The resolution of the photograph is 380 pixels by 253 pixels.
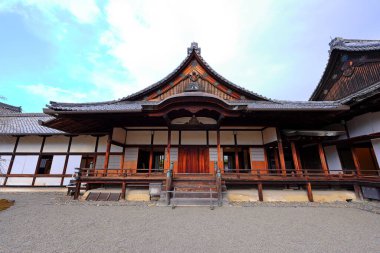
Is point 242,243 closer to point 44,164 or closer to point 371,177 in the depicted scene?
point 371,177

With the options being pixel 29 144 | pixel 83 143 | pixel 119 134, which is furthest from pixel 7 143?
pixel 119 134

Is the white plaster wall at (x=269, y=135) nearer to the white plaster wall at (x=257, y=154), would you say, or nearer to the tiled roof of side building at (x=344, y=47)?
the white plaster wall at (x=257, y=154)

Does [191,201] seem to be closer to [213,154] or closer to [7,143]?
[213,154]

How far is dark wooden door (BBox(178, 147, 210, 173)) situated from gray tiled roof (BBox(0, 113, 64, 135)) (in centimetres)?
893

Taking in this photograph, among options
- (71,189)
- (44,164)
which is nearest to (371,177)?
(71,189)

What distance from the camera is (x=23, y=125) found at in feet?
45.4

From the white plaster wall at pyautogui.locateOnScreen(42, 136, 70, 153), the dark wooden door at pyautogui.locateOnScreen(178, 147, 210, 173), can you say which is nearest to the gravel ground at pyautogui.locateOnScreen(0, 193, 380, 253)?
the dark wooden door at pyautogui.locateOnScreen(178, 147, 210, 173)

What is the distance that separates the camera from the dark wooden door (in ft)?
33.7

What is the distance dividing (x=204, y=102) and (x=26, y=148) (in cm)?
1326

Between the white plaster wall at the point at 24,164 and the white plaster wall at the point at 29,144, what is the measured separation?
434mm

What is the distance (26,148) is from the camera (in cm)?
1223

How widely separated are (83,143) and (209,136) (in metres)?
8.83

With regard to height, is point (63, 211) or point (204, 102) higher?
point (204, 102)

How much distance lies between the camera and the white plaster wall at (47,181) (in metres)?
11.5
